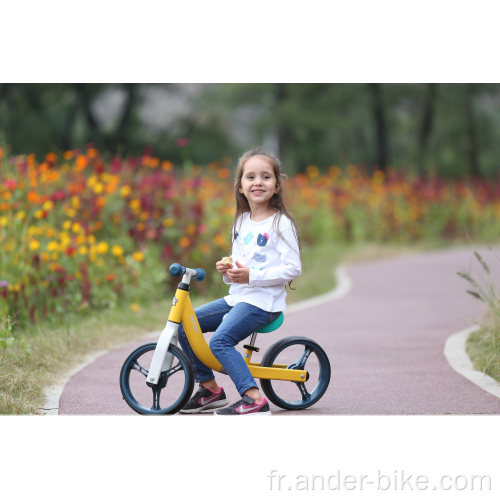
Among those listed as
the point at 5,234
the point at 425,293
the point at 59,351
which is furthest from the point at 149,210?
the point at 425,293

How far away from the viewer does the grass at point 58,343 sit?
425cm

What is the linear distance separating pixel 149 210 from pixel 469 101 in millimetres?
21222

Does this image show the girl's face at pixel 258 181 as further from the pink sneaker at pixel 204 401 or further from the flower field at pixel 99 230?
the pink sneaker at pixel 204 401

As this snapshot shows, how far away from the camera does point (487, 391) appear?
452cm

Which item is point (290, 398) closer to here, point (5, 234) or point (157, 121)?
point (5, 234)

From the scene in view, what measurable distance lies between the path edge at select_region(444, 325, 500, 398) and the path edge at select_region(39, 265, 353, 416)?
7.04 feet

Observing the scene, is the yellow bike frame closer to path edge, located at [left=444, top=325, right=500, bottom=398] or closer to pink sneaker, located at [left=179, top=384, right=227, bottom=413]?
pink sneaker, located at [left=179, top=384, right=227, bottom=413]

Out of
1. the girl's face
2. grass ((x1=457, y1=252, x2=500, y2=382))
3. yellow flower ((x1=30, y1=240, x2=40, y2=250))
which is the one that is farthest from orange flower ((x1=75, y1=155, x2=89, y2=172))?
grass ((x1=457, y1=252, x2=500, y2=382))

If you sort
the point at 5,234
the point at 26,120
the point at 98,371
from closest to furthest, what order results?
the point at 98,371 < the point at 5,234 < the point at 26,120

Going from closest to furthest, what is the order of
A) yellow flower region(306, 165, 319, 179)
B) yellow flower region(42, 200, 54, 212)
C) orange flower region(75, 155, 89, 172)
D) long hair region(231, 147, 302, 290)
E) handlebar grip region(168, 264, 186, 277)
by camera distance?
handlebar grip region(168, 264, 186, 277), long hair region(231, 147, 302, 290), yellow flower region(42, 200, 54, 212), orange flower region(75, 155, 89, 172), yellow flower region(306, 165, 319, 179)

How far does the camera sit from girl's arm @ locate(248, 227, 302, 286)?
394cm

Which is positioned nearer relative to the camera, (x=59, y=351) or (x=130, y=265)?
(x=59, y=351)

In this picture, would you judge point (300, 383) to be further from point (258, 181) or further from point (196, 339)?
point (258, 181)

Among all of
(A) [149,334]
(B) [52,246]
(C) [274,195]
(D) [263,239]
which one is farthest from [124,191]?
(D) [263,239]
